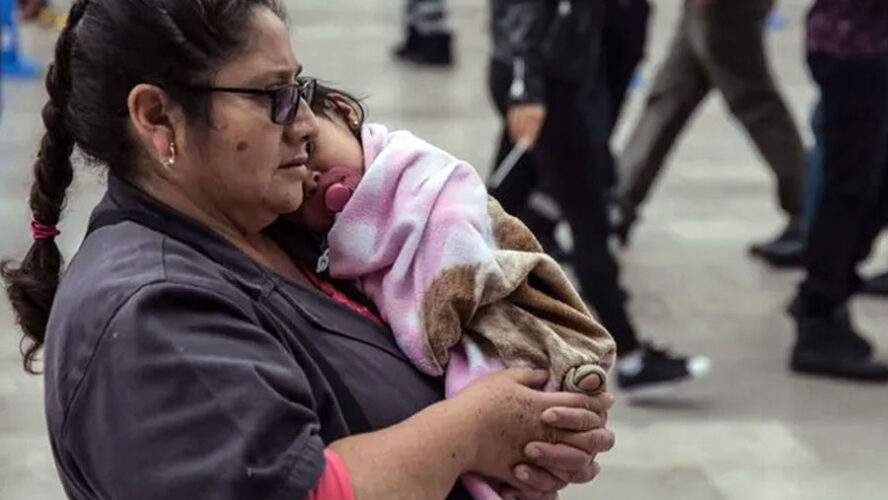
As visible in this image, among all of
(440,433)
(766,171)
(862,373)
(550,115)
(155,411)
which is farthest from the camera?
(766,171)

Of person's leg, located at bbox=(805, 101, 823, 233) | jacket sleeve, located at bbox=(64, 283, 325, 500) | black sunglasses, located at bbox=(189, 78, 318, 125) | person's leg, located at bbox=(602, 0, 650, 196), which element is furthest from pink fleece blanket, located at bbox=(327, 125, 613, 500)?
person's leg, located at bbox=(602, 0, 650, 196)

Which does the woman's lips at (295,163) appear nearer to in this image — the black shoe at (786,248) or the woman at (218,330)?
the woman at (218,330)

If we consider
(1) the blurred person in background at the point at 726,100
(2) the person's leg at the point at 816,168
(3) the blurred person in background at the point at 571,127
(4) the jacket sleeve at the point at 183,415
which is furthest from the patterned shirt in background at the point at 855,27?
(4) the jacket sleeve at the point at 183,415

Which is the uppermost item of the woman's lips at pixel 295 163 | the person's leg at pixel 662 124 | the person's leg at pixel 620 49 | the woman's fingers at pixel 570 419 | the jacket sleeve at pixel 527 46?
the woman's lips at pixel 295 163

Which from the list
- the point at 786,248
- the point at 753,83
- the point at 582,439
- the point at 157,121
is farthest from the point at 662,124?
the point at 157,121

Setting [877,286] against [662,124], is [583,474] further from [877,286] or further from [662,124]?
[662,124]

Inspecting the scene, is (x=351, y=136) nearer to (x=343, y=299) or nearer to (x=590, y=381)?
(x=343, y=299)

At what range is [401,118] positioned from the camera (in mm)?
9055

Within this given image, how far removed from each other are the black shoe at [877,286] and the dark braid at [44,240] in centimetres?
468

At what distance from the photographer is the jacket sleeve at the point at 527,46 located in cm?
482

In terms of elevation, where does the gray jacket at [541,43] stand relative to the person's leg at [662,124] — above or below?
above

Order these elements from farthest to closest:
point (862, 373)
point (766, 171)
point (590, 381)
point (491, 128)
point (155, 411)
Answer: point (491, 128)
point (766, 171)
point (862, 373)
point (590, 381)
point (155, 411)

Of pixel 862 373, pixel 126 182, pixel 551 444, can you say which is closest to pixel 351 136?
pixel 126 182

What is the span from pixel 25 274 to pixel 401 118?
23.1ft
